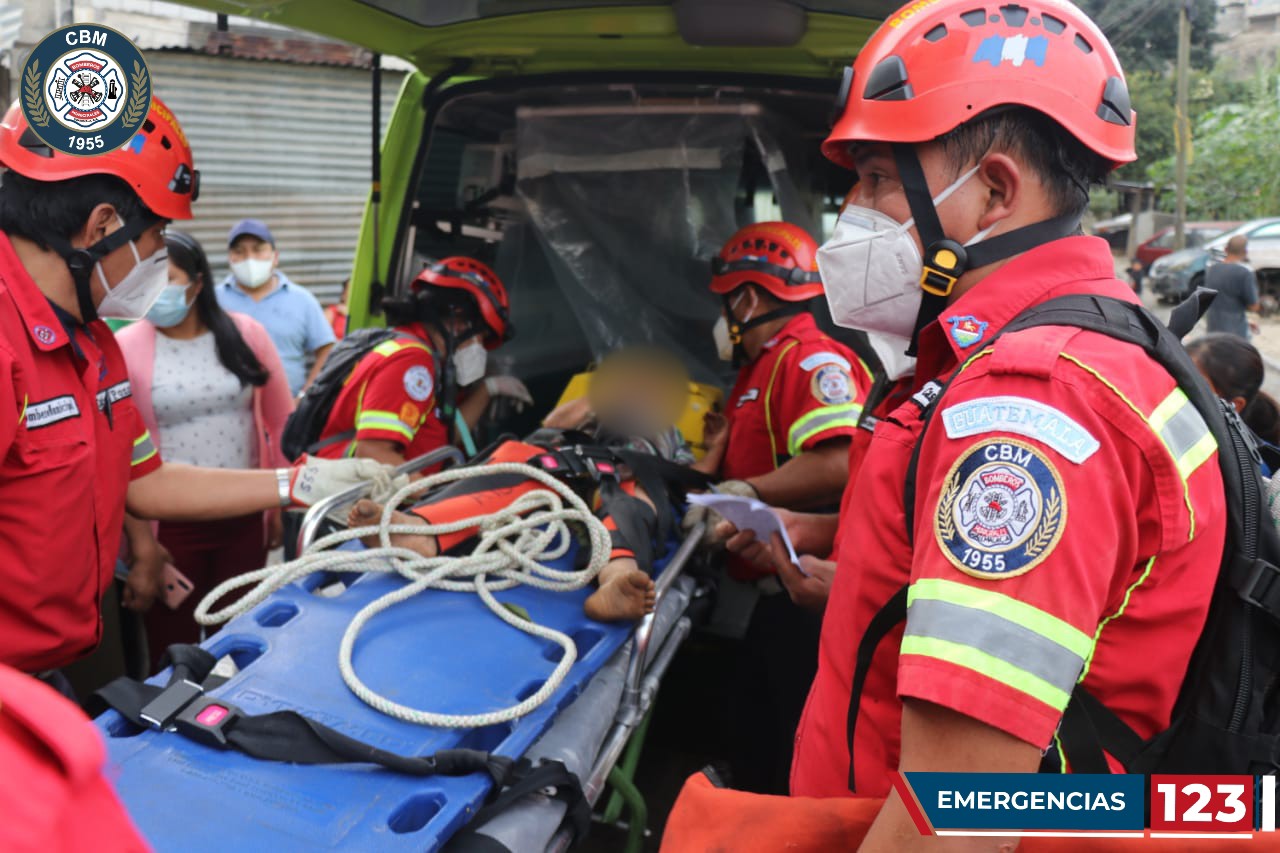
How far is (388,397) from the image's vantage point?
123 inches

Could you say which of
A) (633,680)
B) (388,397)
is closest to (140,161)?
(388,397)

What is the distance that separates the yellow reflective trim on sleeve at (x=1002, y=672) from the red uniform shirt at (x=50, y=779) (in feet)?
2.45

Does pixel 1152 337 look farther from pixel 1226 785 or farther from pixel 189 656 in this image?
pixel 189 656

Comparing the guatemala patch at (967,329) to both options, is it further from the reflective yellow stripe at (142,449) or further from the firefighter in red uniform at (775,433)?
the reflective yellow stripe at (142,449)

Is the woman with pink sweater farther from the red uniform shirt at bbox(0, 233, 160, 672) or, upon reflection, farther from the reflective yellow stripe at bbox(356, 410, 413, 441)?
the red uniform shirt at bbox(0, 233, 160, 672)

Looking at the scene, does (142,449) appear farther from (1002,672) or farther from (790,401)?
(1002,672)

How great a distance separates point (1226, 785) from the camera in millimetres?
1141

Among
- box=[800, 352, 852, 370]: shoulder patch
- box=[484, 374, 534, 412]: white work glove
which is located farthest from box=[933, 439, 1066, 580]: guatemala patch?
box=[484, 374, 534, 412]: white work glove

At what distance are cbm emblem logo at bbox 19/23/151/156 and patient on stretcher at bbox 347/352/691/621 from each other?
1.05 metres

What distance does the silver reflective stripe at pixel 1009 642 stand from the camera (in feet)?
3.17

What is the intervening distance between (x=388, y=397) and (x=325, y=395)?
11.1 inches

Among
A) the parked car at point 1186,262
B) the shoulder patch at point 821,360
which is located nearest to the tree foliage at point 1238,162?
the parked car at point 1186,262

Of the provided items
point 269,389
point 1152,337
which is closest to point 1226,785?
point 1152,337

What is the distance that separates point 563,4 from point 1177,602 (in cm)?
230
